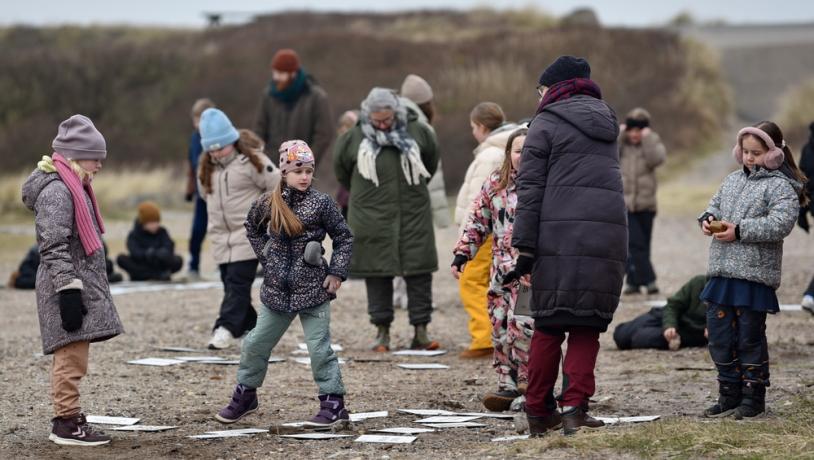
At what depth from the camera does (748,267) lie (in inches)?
309

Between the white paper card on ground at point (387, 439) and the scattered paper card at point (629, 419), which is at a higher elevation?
the white paper card on ground at point (387, 439)

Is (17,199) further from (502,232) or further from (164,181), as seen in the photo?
(502,232)

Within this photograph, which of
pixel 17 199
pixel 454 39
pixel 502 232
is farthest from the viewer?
pixel 454 39

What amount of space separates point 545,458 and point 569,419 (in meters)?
0.70

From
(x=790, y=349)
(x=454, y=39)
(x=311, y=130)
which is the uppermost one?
(x=454, y=39)

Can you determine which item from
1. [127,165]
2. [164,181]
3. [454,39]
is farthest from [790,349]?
[454,39]

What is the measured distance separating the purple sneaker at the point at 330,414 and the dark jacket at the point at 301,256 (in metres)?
0.54

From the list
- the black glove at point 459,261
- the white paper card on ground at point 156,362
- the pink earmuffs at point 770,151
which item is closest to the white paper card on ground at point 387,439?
the black glove at point 459,261

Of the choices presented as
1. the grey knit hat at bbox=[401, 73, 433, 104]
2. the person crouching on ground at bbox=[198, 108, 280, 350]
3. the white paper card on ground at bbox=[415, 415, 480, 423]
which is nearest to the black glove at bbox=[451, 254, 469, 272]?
the white paper card on ground at bbox=[415, 415, 480, 423]

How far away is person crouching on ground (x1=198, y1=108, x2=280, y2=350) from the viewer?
35.5ft

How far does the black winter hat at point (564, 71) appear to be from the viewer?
7301 mm

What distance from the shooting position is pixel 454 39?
5028 centimetres

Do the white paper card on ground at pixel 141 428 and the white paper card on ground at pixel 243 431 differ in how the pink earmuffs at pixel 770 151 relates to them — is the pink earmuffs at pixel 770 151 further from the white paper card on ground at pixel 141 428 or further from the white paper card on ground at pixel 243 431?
the white paper card on ground at pixel 141 428

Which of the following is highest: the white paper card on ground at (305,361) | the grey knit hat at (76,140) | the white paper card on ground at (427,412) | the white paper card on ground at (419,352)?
the grey knit hat at (76,140)
